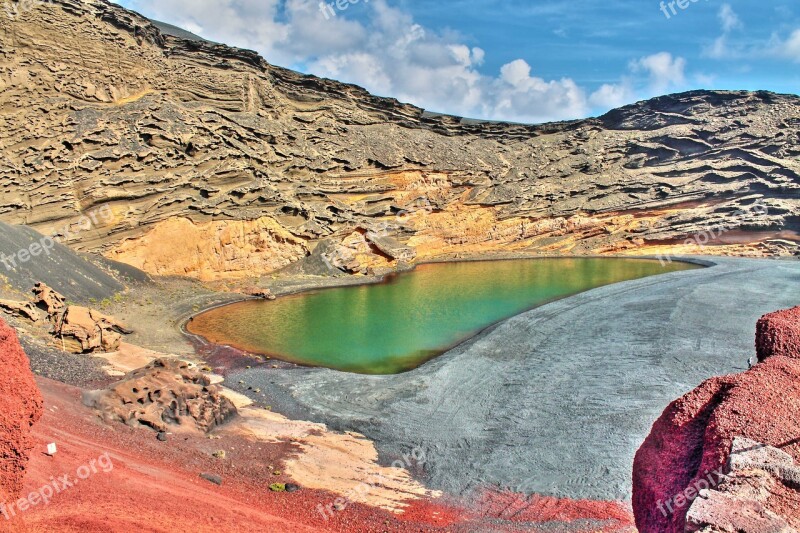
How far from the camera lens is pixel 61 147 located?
30234 mm

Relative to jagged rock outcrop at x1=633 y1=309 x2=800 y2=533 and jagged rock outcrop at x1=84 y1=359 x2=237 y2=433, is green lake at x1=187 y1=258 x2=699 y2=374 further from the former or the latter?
jagged rock outcrop at x1=633 y1=309 x2=800 y2=533

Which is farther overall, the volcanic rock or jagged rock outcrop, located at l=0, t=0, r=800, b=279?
jagged rock outcrop, located at l=0, t=0, r=800, b=279

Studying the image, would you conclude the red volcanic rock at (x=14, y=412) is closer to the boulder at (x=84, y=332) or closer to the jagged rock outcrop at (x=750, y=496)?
the jagged rock outcrop at (x=750, y=496)

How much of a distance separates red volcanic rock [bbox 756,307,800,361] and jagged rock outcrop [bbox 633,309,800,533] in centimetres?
34

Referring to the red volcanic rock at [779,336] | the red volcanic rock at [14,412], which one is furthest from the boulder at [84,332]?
the red volcanic rock at [779,336]

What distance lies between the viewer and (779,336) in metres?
6.46

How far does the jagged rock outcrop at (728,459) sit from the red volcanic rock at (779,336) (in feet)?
1.12

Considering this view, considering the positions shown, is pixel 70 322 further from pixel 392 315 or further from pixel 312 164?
pixel 312 164

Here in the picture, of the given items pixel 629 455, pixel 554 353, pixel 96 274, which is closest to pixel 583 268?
pixel 554 353

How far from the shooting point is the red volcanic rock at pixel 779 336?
6.32 metres

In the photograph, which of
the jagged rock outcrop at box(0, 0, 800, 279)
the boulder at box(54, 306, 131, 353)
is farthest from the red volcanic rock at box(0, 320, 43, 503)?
the jagged rock outcrop at box(0, 0, 800, 279)

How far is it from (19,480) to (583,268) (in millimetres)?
42697

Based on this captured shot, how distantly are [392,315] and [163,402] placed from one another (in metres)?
16.4

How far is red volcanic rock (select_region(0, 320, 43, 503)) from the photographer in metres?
5.15
